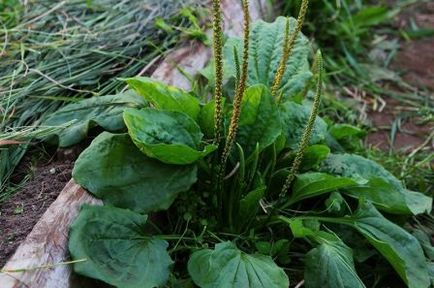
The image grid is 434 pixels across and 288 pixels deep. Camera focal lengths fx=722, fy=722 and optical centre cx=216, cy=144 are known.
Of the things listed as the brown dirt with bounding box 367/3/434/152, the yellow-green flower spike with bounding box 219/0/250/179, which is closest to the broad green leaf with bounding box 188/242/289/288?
the yellow-green flower spike with bounding box 219/0/250/179

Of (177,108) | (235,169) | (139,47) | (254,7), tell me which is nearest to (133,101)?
(177,108)

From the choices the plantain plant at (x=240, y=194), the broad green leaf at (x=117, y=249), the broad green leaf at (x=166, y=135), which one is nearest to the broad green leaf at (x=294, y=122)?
the plantain plant at (x=240, y=194)

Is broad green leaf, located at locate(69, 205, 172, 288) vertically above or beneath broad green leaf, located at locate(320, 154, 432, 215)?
above

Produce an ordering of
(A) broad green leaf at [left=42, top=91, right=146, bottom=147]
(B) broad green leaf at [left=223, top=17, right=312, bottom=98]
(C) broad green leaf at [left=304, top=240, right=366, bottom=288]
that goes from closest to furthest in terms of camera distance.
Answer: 1. (C) broad green leaf at [left=304, top=240, right=366, bottom=288]
2. (A) broad green leaf at [left=42, top=91, right=146, bottom=147]
3. (B) broad green leaf at [left=223, top=17, right=312, bottom=98]

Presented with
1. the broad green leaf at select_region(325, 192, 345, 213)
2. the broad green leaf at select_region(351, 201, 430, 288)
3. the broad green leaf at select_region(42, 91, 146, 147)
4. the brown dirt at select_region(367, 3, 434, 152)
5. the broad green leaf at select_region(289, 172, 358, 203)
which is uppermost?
the broad green leaf at select_region(42, 91, 146, 147)

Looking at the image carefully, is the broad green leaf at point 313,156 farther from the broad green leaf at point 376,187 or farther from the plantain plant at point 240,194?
the broad green leaf at point 376,187

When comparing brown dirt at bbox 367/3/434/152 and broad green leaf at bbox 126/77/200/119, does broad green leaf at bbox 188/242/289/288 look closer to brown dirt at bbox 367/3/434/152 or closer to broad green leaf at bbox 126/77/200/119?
broad green leaf at bbox 126/77/200/119
